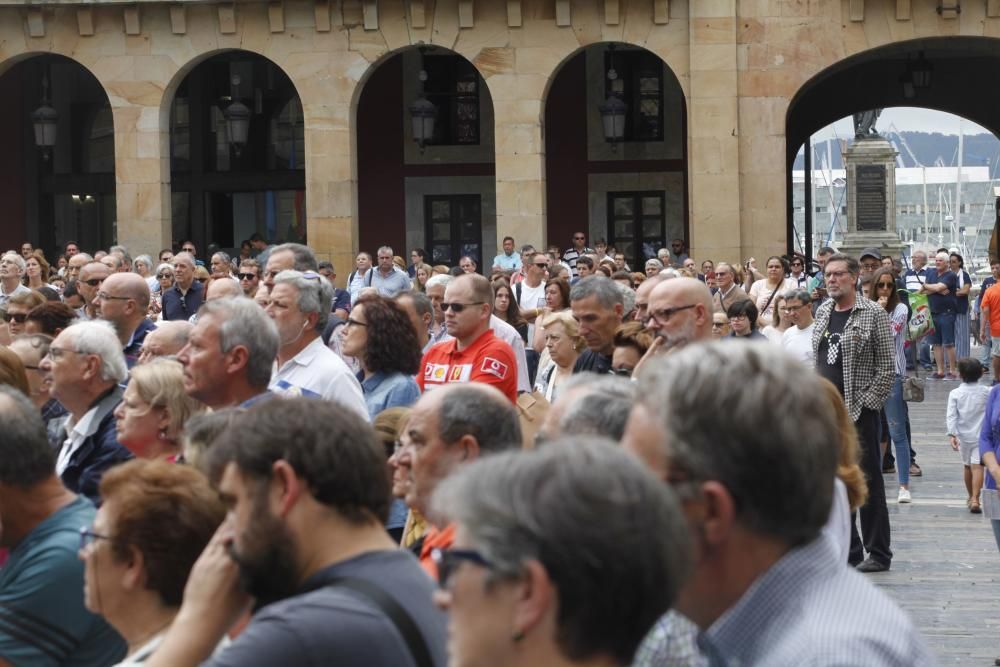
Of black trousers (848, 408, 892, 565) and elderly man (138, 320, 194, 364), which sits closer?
elderly man (138, 320, 194, 364)

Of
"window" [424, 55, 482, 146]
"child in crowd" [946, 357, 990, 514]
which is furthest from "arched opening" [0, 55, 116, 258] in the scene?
"child in crowd" [946, 357, 990, 514]

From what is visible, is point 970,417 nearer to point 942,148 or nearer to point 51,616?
point 51,616

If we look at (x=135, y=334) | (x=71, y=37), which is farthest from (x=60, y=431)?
(x=71, y=37)

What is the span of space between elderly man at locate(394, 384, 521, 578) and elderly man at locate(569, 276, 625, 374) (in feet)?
12.0

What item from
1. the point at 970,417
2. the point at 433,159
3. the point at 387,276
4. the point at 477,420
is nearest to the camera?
the point at 477,420

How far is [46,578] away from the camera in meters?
4.29

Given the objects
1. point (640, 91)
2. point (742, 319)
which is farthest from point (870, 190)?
point (742, 319)

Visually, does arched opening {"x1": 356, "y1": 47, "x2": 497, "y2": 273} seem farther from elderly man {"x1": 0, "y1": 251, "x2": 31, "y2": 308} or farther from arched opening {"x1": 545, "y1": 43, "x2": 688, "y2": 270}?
elderly man {"x1": 0, "y1": 251, "x2": 31, "y2": 308}

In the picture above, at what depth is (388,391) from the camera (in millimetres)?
7801

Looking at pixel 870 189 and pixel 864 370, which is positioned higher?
pixel 870 189

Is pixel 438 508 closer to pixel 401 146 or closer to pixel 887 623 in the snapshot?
pixel 887 623

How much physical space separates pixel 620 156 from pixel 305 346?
2435 cm

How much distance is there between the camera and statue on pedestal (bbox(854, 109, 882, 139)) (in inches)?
1516

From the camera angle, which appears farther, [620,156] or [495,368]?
[620,156]
